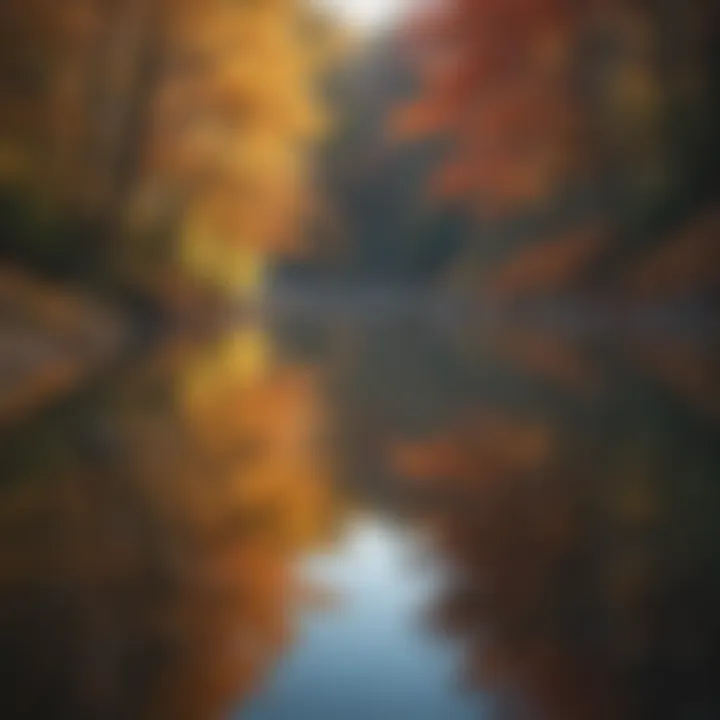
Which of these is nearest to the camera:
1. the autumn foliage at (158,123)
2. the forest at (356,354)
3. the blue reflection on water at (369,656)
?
the blue reflection on water at (369,656)

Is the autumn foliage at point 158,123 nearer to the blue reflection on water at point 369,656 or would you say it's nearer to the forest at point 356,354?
the forest at point 356,354

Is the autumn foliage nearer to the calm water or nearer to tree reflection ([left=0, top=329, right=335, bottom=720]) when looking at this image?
the calm water

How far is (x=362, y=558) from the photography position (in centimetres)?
207

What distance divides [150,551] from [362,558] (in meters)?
0.34

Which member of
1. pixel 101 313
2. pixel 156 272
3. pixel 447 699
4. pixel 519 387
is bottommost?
pixel 447 699

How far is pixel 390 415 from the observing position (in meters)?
3.76

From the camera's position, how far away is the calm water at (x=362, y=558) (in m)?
1.46

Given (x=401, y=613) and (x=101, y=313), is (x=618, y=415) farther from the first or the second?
(x=101, y=313)

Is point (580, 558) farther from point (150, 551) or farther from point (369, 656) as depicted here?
point (150, 551)

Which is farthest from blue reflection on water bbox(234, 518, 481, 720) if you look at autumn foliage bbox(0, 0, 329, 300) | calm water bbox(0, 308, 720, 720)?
autumn foliage bbox(0, 0, 329, 300)

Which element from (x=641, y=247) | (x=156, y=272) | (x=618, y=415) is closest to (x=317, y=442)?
(x=618, y=415)

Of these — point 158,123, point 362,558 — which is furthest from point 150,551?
point 158,123

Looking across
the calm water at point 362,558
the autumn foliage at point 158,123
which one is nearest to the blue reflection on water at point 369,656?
the calm water at point 362,558

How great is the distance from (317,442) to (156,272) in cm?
436
